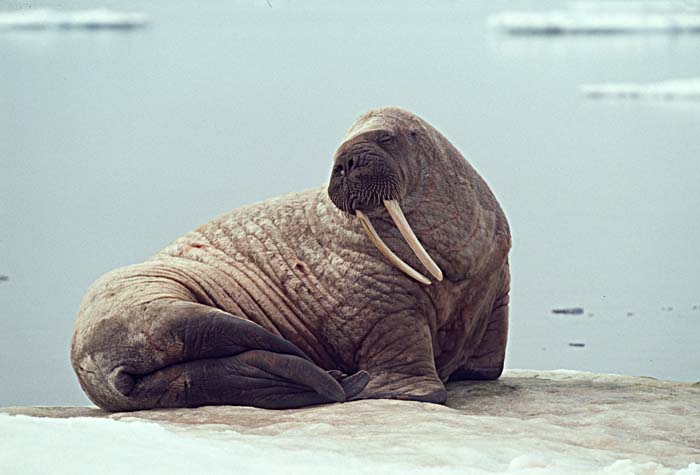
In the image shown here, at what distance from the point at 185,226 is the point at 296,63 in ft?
22.9

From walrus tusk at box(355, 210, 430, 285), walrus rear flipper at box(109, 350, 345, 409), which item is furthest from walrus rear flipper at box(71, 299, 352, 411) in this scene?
walrus tusk at box(355, 210, 430, 285)

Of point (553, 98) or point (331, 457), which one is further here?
point (553, 98)

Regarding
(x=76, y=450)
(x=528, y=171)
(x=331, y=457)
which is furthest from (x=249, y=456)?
(x=528, y=171)

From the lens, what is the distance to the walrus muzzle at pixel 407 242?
558cm

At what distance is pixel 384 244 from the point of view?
18.7ft

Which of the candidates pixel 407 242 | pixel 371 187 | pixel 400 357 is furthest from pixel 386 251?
pixel 400 357

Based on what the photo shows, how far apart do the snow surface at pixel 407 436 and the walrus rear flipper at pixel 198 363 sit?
0.40 ft

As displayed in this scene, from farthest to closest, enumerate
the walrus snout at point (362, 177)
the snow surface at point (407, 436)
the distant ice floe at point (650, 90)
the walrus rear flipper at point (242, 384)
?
1. the distant ice floe at point (650, 90)
2. the walrus snout at point (362, 177)
3. the walrus rear flipper at point (242, 384)
4. the snow surface at point (407, 436)

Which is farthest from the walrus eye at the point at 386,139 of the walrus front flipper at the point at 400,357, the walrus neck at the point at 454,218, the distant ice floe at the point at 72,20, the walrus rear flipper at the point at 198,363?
the distant ice floe at the point at 72,20

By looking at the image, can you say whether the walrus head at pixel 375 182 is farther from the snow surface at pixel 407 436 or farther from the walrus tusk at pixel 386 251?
the snow surface at pixel 407 436

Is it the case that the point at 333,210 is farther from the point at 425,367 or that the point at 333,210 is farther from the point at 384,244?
the point at 425,367

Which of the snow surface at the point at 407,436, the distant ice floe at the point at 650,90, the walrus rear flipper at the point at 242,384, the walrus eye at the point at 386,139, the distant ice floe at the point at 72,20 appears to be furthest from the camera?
the distant ice floe at the point at 650,90

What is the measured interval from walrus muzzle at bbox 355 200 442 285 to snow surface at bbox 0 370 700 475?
582 millimetres

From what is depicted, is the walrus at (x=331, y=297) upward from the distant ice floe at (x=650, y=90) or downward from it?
upward
